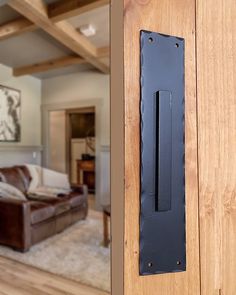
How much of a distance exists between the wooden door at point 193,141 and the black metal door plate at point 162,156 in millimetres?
14

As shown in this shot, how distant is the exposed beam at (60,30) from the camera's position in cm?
196

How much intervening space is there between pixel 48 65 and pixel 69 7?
0.69 metres

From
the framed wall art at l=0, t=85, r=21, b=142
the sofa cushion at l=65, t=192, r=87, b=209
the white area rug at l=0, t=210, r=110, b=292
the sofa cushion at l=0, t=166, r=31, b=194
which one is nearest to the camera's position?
the framed wall art at l=0, t=85, r=21, b=142

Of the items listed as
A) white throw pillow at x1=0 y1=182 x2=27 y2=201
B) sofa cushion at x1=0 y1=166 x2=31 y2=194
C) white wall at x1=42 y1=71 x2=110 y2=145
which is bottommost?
white throw pillow at x1=0 y1=182 x2=27 y2=201

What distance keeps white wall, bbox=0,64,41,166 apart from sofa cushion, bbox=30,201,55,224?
531mm

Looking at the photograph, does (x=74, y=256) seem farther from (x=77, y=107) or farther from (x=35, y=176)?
(x=77, y=107)

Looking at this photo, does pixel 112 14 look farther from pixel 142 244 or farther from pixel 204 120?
A: pixel 142 244

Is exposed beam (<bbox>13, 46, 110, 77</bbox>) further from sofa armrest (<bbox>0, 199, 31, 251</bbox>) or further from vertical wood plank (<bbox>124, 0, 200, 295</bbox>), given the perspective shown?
vertical wood plank (<bbox>124, 0, 200, 295</bbox>)

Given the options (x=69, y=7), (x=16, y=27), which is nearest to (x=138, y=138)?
(x=16, y=27)

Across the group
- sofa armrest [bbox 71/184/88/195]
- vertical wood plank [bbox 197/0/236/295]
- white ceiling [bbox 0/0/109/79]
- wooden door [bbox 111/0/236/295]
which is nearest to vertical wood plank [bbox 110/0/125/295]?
wooden door [bbox 111/0/236/295]

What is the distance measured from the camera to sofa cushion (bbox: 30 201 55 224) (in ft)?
8.61

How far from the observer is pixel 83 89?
3672 mm

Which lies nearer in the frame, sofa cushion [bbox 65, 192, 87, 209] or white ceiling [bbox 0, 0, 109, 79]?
white ceiling [bbox 0, 0, 109, 79]

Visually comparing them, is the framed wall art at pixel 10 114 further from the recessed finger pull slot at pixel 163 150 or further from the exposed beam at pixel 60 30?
the recessed finger pull slot at pixel 163 150
